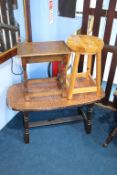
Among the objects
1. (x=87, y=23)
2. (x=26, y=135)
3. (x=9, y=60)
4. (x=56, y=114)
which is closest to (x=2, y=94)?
(x=9, y=60)

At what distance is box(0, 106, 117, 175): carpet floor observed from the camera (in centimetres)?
158

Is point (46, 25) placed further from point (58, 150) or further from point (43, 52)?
point (58, 150)

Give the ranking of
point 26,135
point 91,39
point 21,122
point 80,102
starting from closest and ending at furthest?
point 91,39
point 80,102
point 26,135
point 21,122

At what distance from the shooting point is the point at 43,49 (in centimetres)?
143

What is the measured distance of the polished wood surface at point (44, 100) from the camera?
5.13 feet

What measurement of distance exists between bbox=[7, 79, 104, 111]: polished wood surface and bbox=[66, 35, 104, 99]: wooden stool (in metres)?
0.05

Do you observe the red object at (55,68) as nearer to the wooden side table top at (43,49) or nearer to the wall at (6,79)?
the wall at (6,79)

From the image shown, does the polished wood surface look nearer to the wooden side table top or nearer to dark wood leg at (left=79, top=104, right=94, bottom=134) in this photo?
dark wood leg at (left=79, top=104, right=94, bottom=134)

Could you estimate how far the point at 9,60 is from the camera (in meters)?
1.71

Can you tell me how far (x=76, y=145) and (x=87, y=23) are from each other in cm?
117

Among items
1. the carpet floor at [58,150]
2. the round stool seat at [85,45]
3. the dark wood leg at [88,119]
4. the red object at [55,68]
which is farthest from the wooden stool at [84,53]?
the carpet floor at [58,150]

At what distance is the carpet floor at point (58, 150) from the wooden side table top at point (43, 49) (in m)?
0.88

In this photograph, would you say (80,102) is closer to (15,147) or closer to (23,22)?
(15,147)

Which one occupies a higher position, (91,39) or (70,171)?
(91,39)
